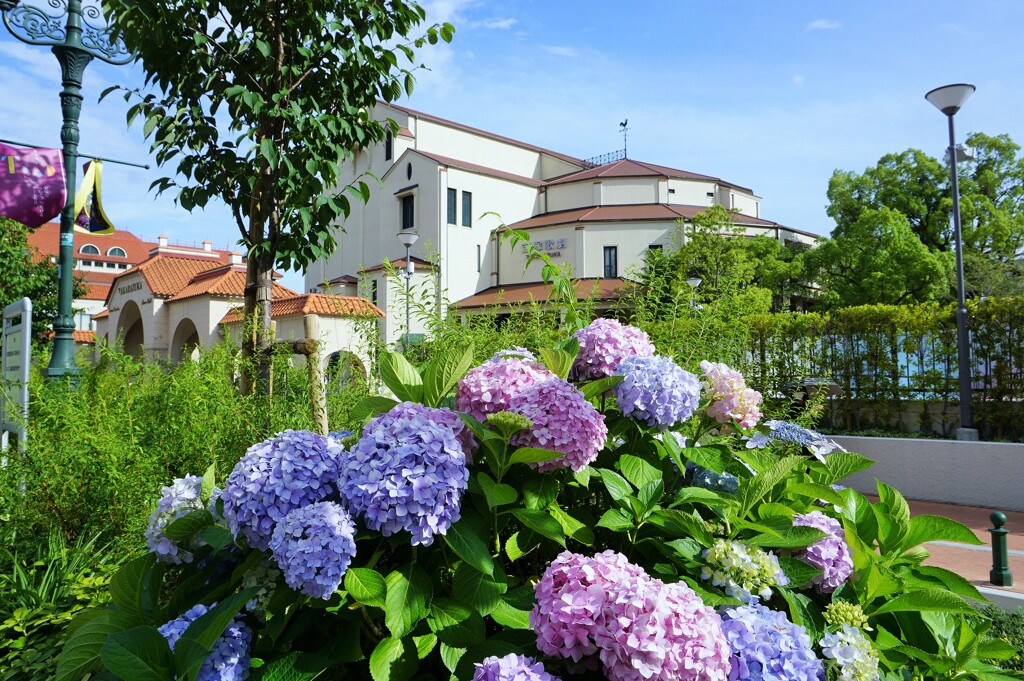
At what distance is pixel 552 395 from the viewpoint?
5.51 ft

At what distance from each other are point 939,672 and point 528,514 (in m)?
1.32

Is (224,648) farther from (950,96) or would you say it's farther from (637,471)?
(950,96)

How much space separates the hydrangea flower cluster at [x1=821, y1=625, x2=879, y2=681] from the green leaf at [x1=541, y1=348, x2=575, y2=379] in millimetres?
977

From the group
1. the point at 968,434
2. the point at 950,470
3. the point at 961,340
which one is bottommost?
the point at 950,470

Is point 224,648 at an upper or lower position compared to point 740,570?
lower

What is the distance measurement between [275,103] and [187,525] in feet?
12.3

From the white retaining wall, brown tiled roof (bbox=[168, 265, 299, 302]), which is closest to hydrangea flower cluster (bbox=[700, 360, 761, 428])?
the white retaining wall

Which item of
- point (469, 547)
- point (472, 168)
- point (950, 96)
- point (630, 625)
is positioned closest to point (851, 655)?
point (630, 625)

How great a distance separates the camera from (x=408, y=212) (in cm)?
3912

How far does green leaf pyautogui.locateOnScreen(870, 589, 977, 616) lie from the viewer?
5.49 feet

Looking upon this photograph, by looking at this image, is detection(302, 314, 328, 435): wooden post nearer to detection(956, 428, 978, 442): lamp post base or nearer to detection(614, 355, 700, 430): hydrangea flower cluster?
detection(614, 355, 700, 430): hydrangea flower cluster

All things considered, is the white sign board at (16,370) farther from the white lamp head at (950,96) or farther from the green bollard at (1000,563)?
the white lamp head at (950,96)

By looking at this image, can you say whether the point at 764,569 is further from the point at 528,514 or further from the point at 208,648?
the point at 208,648

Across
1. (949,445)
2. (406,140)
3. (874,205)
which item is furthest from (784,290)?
(949,445)
